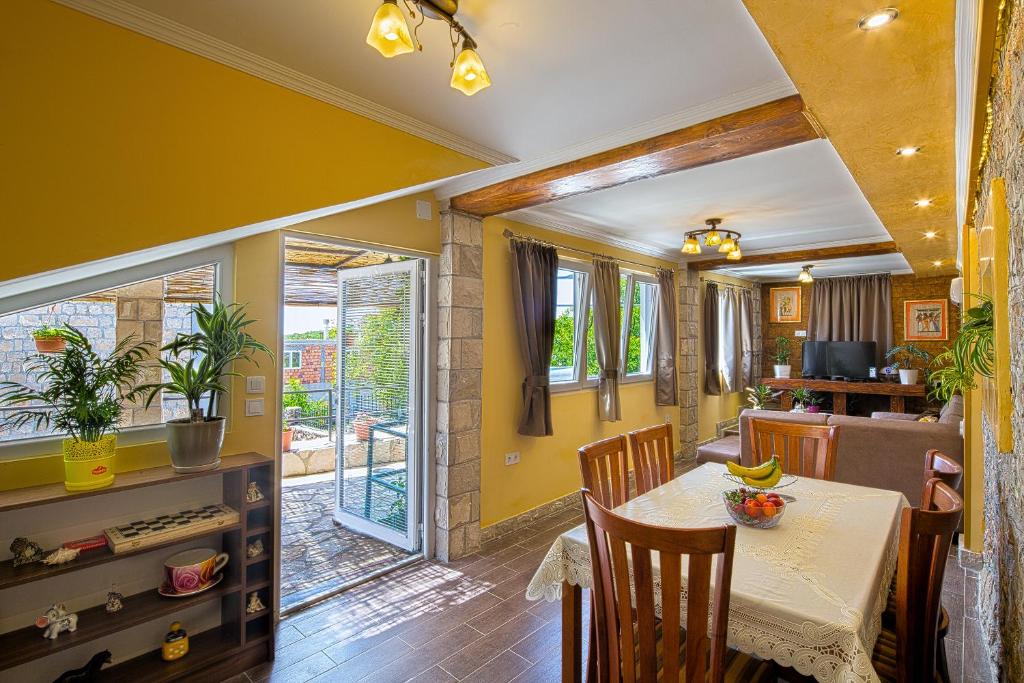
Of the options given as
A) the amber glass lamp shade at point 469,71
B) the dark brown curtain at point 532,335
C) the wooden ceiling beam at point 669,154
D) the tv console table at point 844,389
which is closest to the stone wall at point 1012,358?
the wooden ceiling beam at point 669,154

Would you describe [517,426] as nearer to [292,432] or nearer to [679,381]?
[679,381]

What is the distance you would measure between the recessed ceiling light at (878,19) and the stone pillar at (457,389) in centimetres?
250

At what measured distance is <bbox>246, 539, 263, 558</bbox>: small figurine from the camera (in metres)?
2.42

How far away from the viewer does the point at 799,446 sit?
2.93 meters

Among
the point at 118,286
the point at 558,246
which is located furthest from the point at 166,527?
the point at 558,246

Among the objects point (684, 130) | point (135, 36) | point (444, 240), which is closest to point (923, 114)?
point (684, 130)

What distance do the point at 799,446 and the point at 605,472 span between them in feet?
4.56

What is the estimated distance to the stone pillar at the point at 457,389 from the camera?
3.42 meters

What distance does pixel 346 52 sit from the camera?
6.04 ft

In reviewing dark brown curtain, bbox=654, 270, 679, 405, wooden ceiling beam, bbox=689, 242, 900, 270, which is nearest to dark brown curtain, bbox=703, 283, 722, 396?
wooden ceiling beam, bbox=689, 242, 900, 270

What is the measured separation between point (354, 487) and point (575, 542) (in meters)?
2.64

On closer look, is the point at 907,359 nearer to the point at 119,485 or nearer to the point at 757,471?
the point at 757,471

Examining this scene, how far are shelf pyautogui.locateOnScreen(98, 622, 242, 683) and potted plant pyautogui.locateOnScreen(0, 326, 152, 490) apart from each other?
0.84 m

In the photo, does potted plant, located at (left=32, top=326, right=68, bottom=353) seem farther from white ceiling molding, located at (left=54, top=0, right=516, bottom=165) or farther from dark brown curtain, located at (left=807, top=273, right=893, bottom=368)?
dark brown curtain, located at (left=807, top=273, right=893, bottom=368)
